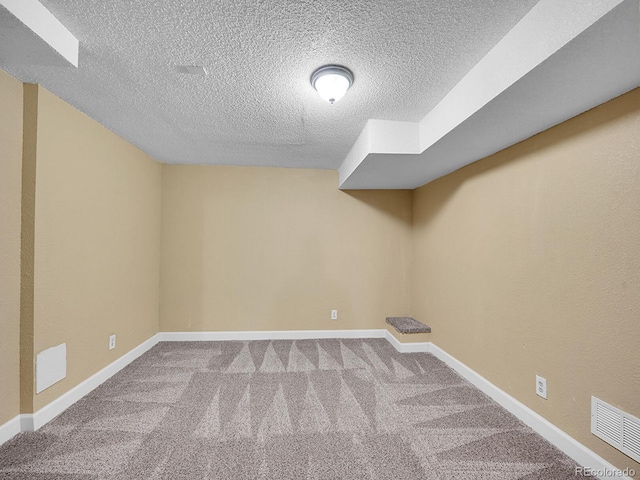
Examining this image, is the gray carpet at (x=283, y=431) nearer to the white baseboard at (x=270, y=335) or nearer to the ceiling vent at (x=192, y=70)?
the white baseboard at (x=270, y=335)

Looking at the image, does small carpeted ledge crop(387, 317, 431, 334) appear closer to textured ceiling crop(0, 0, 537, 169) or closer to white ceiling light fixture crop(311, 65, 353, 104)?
textured ceiling crop(0, 0, 537, 169)

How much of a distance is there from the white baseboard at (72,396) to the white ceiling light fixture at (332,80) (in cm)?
280

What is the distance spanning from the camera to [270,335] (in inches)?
150

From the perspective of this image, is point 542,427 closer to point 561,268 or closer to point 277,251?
point 561,268

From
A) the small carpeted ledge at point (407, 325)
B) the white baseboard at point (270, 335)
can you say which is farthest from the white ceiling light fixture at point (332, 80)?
the white baseboard at point (270, 335)

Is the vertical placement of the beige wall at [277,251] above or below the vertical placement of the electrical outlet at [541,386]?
above

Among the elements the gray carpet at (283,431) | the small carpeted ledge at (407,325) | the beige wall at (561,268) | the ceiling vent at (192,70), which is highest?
the ceiling vent at (192,70)

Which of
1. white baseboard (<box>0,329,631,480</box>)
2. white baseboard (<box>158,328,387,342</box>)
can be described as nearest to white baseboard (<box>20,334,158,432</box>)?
white baseboard (<box>0,329,631,480</box>)

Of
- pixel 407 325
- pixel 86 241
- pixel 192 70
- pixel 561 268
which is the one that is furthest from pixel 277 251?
pixel 561 268

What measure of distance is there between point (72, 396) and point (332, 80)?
2954mm

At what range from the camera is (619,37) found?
106cm

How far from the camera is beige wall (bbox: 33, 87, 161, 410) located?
6.50 feet

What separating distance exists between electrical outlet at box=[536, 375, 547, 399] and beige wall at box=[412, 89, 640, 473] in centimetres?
3

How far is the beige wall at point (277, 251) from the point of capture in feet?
12.3
